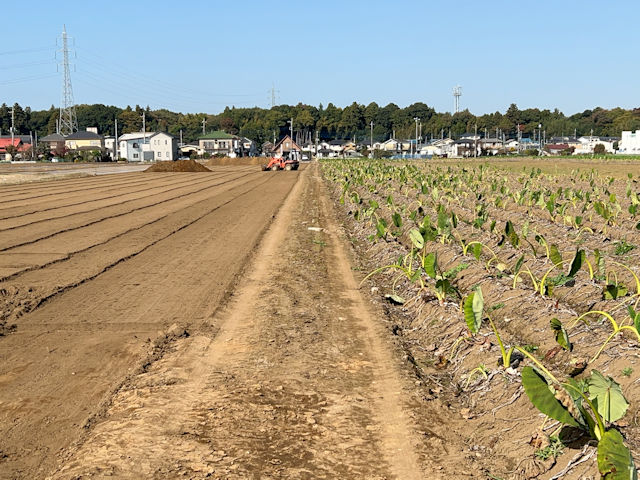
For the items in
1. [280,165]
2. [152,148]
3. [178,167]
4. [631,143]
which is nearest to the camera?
[280,165]

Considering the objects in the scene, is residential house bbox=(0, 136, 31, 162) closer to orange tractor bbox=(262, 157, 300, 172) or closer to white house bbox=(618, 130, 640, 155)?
orange tractor bbox=(262, 157, 300, 172)

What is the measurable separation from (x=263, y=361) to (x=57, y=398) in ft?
6.29

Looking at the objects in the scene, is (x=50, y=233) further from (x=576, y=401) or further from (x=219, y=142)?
(x=219, y=142)

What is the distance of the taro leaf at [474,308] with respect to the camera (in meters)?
5.79

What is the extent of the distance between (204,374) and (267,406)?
1015 millimetres

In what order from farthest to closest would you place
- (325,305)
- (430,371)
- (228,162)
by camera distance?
(228,162) < (325,305) < (430,371)

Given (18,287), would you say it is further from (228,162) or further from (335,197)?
(228,162)

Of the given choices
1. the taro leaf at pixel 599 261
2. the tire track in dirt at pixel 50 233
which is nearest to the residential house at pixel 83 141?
the tire track in dirt at pixel 50 233

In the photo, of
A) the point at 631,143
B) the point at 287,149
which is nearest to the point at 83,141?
the point at 287,149

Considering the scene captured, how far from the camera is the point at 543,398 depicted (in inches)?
153

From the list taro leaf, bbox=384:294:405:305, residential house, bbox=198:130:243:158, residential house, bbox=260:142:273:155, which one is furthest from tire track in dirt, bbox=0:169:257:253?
residential house, bbox=260:142:273:155

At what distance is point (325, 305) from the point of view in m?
8.76

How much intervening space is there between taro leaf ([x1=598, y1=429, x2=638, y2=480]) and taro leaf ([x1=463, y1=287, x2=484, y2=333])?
2.47 m

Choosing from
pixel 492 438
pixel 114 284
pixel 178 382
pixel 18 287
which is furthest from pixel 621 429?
pixel 18 287
